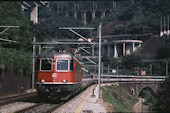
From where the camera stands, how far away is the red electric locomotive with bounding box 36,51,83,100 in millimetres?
19578

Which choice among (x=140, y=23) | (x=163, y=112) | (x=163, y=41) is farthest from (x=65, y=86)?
(x=140, y=23)

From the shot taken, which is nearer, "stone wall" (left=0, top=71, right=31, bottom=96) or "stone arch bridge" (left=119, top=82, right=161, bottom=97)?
"stone wall" (left=0, top=71, right=31, bottom=96)

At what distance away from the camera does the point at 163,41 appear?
125 m

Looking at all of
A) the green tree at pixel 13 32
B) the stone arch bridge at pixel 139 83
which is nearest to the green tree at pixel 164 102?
the green tree at pixel 13 32

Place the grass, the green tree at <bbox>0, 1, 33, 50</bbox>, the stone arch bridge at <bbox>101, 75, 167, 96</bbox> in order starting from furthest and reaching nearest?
the stone arch bridge at <bbox>101, 75, 167, 96</bbox>
the green tree at <bbox>0, 1, 33, 50</bbox>
the grass

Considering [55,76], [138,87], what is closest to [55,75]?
[55,76]

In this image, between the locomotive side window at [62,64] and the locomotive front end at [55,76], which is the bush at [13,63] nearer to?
the locomotive front end at [55,76]

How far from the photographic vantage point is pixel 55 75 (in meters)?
19.8

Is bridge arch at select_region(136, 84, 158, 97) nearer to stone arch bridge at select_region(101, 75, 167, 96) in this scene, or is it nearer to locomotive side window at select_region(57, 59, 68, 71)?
stone arch bridge at select_region(101, 75, 167, 96)

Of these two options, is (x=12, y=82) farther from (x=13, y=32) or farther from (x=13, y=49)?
(x=13, y=49)

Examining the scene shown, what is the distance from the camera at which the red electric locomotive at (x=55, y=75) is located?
771 inches

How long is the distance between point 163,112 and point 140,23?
111539 mm

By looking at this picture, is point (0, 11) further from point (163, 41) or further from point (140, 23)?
point (140, 23)

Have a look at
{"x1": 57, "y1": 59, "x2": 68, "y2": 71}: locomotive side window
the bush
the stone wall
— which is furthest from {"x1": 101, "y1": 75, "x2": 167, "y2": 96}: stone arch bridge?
{"x1": 57, "y1": 59, "x2": 68, "y2": 71}: locomotive side window
